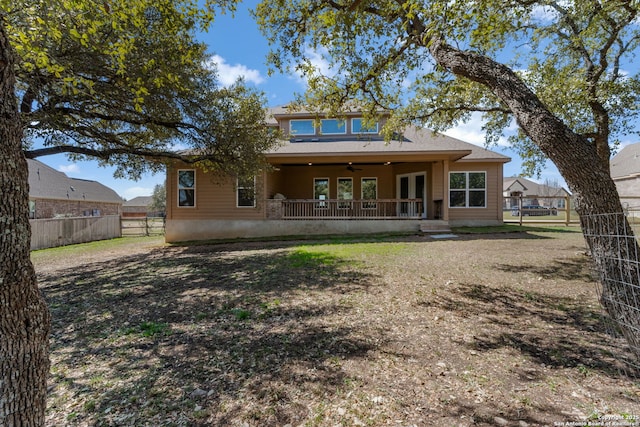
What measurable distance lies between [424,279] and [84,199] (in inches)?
1259

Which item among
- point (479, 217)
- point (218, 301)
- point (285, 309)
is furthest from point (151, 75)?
point (479, 217)

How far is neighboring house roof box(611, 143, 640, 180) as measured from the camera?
23.9 m

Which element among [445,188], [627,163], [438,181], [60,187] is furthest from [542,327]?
[60,187]

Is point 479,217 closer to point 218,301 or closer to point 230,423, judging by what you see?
point 218,301

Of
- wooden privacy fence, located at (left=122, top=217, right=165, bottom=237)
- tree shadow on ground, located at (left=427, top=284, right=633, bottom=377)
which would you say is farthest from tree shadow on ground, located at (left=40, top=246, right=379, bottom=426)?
wooden privacy fence, located at (left=122, top=217, right=165, bottom=237)

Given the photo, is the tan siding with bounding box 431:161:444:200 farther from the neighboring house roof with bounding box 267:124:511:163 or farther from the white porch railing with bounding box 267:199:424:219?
the white porch railing with bounding box 267:199:424:219

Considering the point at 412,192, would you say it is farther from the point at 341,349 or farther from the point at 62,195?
the point at 62,195

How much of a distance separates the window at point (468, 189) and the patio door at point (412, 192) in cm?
129

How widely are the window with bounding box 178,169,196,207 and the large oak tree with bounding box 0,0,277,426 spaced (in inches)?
82.2

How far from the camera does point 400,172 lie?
15.0 m

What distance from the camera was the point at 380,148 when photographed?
12594mm

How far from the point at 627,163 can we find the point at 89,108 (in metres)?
35.9

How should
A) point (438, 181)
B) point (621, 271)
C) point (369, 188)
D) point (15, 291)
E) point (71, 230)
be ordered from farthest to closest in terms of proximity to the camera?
1. point (369, 188)
2. point (71, 230)
3. point (438, 181)
4. point (621, 271)
5. point (15, 291)

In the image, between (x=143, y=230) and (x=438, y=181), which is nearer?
(x=438, y=181)
